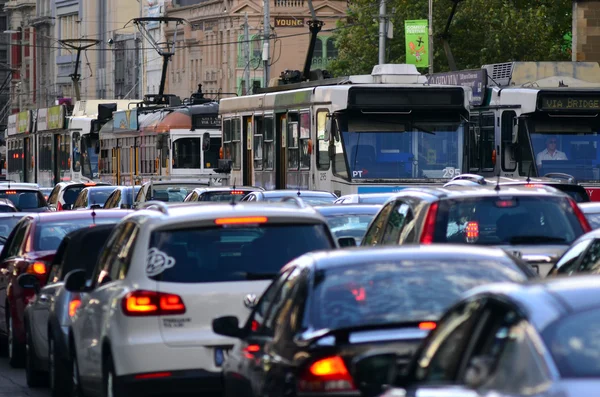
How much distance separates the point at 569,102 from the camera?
2756 cm

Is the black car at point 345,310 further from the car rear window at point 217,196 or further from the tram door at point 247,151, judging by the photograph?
the tram door at point 247,151

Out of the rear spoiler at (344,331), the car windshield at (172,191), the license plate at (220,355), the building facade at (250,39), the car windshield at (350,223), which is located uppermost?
the building facade at (250,39)

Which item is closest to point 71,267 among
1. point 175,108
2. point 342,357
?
point 342,357

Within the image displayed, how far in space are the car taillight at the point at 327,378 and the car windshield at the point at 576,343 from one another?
198cm

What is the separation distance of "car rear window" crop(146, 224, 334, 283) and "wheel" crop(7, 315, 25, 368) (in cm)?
582

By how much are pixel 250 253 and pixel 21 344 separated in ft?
19.1

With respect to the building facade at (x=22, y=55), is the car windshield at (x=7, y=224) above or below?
below

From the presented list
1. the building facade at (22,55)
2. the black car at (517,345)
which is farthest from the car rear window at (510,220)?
the building facade at (22,55)

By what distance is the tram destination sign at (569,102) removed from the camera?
27.4m

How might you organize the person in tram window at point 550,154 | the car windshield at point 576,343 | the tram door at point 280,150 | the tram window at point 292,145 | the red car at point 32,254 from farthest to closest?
the tram door at point 280,150, the tram window at point 292,145, the person in tram window at point 550,154, the red car at point 32,254, the car windshield at point 576,343

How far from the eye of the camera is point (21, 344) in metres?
15.0

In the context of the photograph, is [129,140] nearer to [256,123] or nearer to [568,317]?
[256,123]

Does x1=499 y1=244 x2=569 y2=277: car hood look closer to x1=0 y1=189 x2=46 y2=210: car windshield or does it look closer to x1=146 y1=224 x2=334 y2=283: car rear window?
x1=146 y1=224 x2=334 y2=283: car rear window

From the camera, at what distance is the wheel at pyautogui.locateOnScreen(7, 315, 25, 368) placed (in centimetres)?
1499
